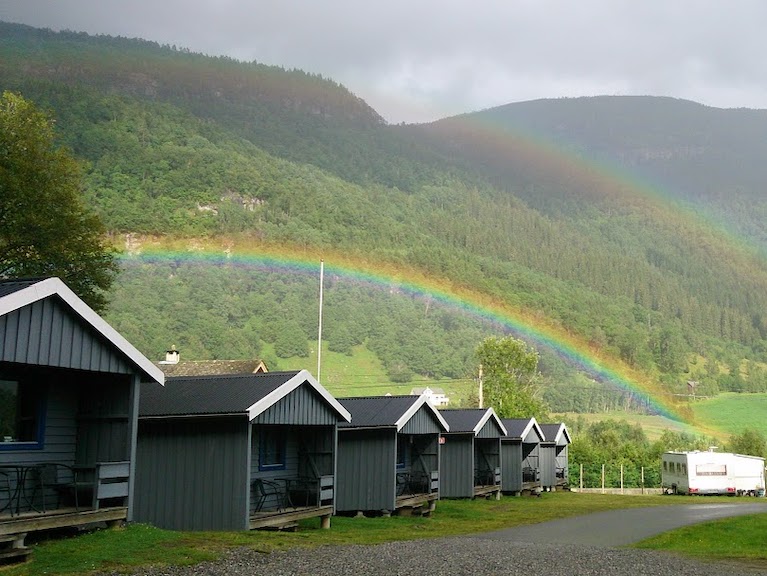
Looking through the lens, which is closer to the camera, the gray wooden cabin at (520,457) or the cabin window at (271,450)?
the cabin window at (271,450)

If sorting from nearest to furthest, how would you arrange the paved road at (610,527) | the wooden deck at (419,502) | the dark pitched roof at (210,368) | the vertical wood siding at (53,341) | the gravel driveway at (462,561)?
the gravel driveway at (462,561) → the vertical wood siding at (53,341) → the paved road at (610,527) → the wooden deck at (419,502) → the dark pitched roof at (210,368)

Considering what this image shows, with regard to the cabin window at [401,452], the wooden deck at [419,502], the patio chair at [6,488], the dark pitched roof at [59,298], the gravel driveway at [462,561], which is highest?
the dark pitched roof at [59,298]

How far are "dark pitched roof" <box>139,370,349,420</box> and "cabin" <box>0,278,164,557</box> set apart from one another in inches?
104

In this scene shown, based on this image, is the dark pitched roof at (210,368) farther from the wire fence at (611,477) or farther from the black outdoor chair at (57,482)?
the wire fence at (611,477)

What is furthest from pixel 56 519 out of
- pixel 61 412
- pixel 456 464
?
pixel 456 464

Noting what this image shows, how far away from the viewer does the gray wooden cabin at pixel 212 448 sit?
71.9 feet

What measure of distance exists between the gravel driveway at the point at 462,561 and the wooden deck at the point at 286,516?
3441 millimetres

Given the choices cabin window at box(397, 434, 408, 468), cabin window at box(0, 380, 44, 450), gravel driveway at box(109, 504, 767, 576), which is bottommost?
gravel driveway at box(109, 504, 767, 576)

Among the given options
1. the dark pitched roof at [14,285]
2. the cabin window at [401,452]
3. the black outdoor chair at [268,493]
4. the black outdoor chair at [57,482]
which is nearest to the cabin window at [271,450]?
the black outdoor chair at [268,493]

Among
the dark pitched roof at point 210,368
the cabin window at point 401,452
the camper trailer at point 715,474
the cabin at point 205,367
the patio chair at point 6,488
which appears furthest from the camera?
the camper trailer at point 715,474

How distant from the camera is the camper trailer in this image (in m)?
62.4

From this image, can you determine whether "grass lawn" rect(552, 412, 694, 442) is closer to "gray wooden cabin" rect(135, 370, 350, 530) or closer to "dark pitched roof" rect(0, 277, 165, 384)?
"gray wooden cabin" rect(135, 370, 350, 530)

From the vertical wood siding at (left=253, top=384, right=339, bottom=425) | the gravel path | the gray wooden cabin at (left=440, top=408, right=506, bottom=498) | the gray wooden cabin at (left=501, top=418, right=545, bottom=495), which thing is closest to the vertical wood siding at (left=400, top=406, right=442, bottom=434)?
the gray wooden cabin at (left=440, top=408, right=506, bottom=498)

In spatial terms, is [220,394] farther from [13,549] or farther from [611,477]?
[611,477]
